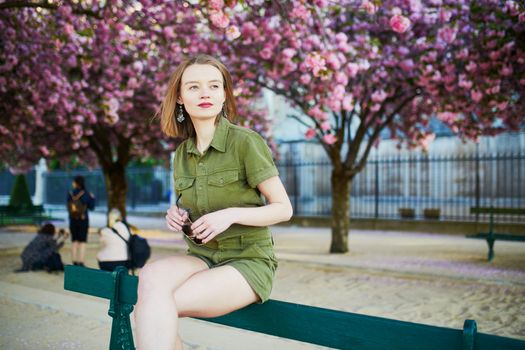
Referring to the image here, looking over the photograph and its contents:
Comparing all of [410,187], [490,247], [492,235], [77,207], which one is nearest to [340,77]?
[492,235]

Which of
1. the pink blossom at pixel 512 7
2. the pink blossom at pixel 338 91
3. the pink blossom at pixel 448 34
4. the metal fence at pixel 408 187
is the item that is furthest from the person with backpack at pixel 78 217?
the metal fence at pixel 408 187

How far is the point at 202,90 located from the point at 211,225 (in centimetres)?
67

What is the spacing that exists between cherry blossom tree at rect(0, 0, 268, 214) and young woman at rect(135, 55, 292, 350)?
344cm

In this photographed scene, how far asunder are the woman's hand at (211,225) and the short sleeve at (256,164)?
0.70 ft

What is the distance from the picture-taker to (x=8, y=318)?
5629mm

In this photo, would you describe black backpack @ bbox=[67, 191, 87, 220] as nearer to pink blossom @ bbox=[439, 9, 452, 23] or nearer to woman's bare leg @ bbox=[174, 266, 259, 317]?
pink blossom @ bbox=[439, 9, 452, 23]

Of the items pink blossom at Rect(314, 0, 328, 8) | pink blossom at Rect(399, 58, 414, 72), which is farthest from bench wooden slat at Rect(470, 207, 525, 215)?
pink blossom at Rect(314, 0, 328, 8)

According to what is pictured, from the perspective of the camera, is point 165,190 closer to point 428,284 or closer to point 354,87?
point 354,87

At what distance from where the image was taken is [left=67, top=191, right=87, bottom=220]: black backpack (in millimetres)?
9438

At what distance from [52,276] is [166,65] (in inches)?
182

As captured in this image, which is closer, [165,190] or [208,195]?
[208,195]

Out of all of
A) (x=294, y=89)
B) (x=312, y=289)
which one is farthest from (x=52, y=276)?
(x=294, y=89)

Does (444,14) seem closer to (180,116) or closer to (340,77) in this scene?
(340,77)

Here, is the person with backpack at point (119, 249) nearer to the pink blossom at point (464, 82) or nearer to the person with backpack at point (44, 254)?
the person with backpack at point (44, 254)
